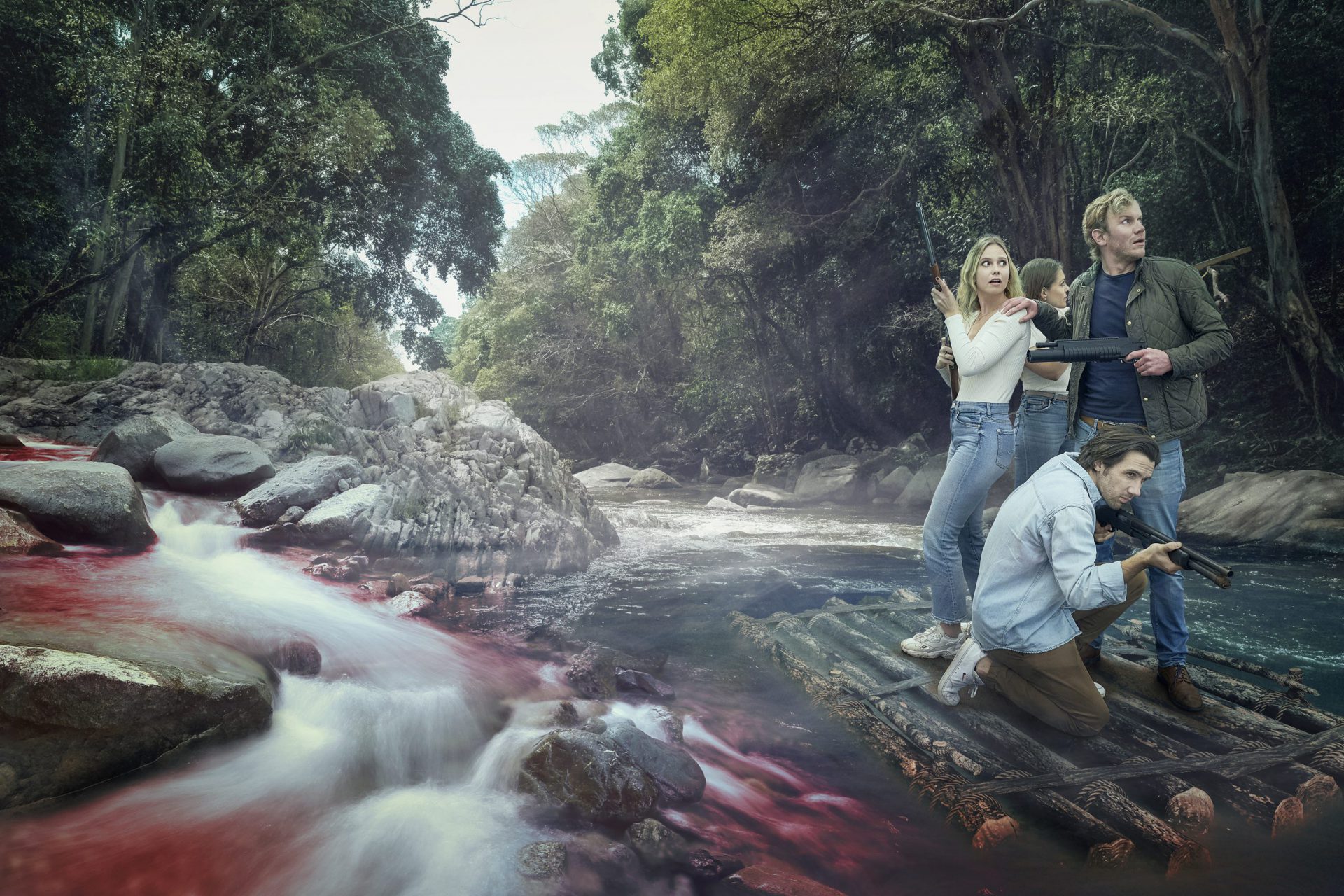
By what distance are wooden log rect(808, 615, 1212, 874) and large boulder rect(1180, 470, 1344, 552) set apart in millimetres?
5909

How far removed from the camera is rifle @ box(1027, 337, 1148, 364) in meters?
2.57

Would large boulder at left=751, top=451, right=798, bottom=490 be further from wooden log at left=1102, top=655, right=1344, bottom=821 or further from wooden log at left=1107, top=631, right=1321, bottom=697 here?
wooden log at left=1102, top=655, right=1344, bottom=821

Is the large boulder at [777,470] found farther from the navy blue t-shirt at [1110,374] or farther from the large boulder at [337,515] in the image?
the navy blue t-shirt at [1110,374]

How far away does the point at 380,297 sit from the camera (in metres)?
11.0

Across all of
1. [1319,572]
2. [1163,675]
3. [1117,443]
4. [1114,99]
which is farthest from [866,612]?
[1114,99]

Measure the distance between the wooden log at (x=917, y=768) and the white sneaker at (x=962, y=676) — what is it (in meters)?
0.28

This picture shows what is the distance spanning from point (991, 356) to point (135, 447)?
22.5 ft

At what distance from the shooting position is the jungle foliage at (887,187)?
29.1 feet

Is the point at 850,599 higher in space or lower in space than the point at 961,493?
lower

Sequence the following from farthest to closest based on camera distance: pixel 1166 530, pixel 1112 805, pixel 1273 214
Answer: pixel 1273 214, pixel 1166 530, pixel 1112 805

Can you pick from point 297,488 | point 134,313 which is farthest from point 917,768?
point 134,313

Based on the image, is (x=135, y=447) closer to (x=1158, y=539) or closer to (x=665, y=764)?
(x=665, y=764)

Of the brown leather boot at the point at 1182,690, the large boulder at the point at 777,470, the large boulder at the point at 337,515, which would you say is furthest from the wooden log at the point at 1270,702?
the large boulder at the point at 777,470

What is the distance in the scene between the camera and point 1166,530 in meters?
2.56
